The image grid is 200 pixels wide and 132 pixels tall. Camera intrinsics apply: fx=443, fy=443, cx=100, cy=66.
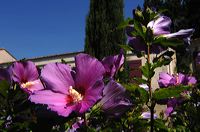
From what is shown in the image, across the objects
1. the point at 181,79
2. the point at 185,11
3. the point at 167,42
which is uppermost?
the point at 185,11

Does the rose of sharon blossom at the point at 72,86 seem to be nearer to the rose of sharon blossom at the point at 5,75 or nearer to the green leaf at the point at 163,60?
the rose of sharon blossom at the point at 5,75

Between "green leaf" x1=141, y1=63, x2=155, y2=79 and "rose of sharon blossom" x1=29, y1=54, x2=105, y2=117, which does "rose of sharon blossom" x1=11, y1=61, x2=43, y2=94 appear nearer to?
"rose of sharon blossom" x1=29, y1=54, x2=105, y2=117

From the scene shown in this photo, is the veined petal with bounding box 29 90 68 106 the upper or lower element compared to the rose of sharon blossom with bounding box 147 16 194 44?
lower

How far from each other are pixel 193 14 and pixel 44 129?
34.2 meters

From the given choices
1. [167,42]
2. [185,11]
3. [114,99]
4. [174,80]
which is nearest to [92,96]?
[114,99]

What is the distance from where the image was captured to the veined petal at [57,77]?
3.17 ft

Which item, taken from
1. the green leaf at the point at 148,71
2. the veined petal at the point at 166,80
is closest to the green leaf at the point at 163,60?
the green leaf at the point at 148,71

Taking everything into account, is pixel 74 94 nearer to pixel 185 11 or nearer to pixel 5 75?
pixel 5 75

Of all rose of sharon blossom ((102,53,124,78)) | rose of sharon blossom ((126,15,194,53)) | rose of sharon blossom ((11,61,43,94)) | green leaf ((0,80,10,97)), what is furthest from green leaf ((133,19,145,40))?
green leaf ((0,80,10,97))

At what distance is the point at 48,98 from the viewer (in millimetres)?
934

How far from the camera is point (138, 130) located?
1512 mm

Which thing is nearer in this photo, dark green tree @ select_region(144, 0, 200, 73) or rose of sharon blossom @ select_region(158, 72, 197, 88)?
rose of sharon blossom @ select_region(158, 72, 197, 88)

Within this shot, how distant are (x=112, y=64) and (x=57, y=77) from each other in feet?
0.61

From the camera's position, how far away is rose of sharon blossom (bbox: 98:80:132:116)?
92cm
